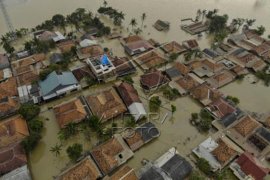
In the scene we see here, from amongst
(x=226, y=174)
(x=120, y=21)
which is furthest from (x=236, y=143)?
(x=120, y=21)

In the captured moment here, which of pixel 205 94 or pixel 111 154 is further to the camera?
pixel 205 94

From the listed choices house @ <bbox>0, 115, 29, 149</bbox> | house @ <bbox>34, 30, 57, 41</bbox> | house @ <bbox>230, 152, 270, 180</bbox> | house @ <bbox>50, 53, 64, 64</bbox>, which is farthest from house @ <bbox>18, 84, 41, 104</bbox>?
house @ <bbox>230, 152, 270, 180</bbox>

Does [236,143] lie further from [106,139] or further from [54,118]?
[54,118]

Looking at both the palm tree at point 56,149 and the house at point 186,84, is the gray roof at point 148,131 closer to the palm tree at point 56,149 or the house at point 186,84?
the house at point 186,84

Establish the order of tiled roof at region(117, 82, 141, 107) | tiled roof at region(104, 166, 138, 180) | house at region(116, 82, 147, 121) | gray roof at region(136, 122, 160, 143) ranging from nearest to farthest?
tiled roof at region(104, 166, 138, 180), gray roof at region(136, 122, 160, 143), house at region(116, 82, 147, 121), tiled roof at region(117, 82, 141, 107)

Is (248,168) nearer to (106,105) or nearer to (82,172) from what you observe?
(82,172)

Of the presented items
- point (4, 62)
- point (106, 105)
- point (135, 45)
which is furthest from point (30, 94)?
point (135, 45)

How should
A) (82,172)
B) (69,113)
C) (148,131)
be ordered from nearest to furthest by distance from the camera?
(82,172)
(148,131)
(69,113)

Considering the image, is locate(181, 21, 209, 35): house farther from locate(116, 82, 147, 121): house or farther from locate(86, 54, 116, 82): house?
locate(116, 82, 147, 121): house
